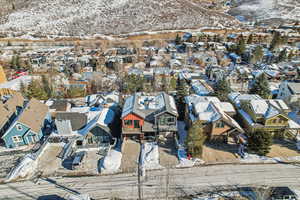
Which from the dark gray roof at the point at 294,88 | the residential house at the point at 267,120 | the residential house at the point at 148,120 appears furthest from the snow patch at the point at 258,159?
the dark gray roof at the point at 294,88

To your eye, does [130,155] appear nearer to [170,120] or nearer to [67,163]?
[170,120]

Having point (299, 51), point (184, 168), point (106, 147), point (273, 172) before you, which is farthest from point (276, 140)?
point (299, 51)

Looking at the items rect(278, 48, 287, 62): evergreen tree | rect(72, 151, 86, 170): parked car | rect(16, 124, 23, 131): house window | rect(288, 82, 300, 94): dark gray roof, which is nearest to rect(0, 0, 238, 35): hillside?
rect(278, 48, 287, 62): evergreen tree

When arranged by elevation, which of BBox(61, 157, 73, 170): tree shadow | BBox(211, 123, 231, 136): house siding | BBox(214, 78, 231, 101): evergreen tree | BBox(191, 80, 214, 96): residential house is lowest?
BBox(61, 157, 73, 170): tree shadow

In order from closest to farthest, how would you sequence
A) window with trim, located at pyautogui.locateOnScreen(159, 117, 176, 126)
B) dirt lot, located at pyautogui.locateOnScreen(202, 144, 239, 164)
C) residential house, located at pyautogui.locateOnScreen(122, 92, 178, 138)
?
dirt lot, located at pyautogui.locateOnScreen(202, 144, 239, 164) < residential house, located at pyautogui.locateOnScreen(122, 92, 178, 138) < window with trim, located at pyautogui.locateOnScreen(159, 117, 176, 126)

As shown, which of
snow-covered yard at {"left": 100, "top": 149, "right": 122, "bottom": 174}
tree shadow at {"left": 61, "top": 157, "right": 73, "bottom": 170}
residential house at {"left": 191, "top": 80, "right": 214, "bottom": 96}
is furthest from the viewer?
residential house at {"left": 191, "top": 80, "right": 214, "bottom": 96}

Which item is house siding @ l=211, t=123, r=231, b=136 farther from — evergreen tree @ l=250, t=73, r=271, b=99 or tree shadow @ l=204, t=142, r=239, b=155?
evergreen tree @ l=250, t=73, r=271, b=99
